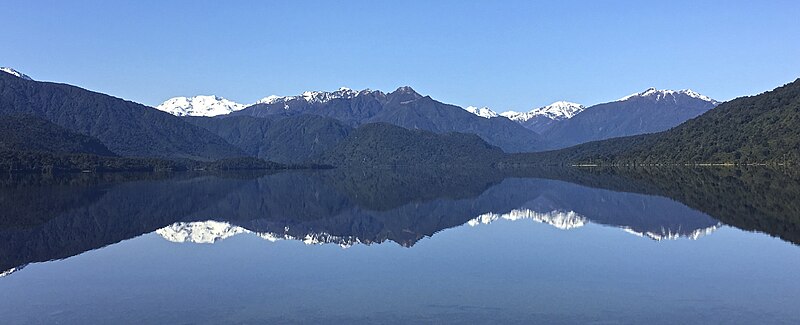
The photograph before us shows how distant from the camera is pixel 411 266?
36312 millimetres

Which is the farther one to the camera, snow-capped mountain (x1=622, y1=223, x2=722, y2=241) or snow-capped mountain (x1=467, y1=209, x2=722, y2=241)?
snow-capped mountain (x1=467, y1=209, x2=722, y2=241)

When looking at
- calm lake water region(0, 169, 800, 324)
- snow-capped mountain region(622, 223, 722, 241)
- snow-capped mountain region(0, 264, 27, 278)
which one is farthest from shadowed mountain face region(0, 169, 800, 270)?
snow-capped mountain region(0, 264, 27, 278)

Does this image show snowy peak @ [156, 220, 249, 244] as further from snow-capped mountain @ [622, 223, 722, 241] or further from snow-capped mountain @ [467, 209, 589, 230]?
snow-capped mountain @ [622, 223, 722, 241]

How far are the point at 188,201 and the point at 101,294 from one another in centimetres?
6399

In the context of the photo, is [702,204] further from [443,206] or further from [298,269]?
[298,269]

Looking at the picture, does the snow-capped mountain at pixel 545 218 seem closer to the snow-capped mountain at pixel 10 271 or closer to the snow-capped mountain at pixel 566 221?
the snow-capped mountain at pixel 566 221

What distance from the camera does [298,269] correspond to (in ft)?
117

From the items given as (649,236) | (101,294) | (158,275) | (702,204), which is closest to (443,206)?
(702,204)

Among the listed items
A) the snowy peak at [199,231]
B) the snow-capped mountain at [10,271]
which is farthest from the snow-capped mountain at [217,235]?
the snow-capped mountain at [10,271]

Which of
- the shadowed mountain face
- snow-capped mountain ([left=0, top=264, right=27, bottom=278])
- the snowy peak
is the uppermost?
the shadowed mountain face

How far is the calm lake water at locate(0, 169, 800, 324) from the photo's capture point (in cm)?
2523

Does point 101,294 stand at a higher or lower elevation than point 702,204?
lower

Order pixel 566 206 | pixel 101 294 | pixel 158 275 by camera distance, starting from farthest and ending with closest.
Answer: pixel 566 206, pixel 158 275, pixel 101 294

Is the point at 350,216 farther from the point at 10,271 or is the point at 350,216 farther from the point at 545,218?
the point at 10,271
